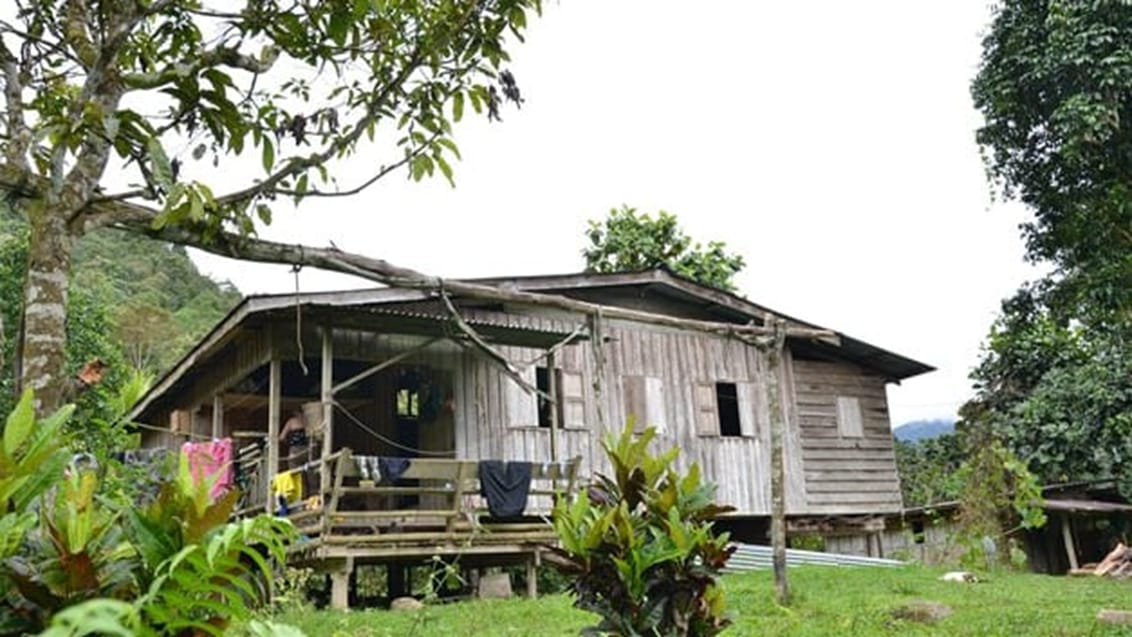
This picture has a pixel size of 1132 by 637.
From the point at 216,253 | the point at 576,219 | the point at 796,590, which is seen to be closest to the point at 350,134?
the point at 216,253

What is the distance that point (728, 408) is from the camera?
57.7ft

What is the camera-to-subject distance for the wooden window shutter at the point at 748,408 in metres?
17.1

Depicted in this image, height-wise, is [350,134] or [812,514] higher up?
[350,134]

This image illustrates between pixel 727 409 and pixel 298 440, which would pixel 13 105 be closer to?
pixel 298 440

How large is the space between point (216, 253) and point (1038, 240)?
17950 mm

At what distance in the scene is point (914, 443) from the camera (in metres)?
31.4

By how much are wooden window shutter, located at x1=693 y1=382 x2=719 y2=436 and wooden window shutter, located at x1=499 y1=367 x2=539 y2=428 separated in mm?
3244

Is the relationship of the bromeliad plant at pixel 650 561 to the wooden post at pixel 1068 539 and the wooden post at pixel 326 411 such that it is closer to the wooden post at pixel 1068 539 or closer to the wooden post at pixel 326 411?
the wooden post at pixel 326 411

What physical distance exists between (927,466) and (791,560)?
47.6 feet

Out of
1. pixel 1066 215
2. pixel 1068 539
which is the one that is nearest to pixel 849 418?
pixel 1066 215

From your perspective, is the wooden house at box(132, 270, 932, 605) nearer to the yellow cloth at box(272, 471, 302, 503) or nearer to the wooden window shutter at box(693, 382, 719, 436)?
the wooden window shutter at box(693, 382, 719, 436)

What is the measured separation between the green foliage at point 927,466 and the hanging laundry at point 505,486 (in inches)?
508

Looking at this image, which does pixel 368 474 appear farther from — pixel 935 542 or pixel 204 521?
pixel 935 542

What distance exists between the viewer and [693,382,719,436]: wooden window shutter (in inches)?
656
